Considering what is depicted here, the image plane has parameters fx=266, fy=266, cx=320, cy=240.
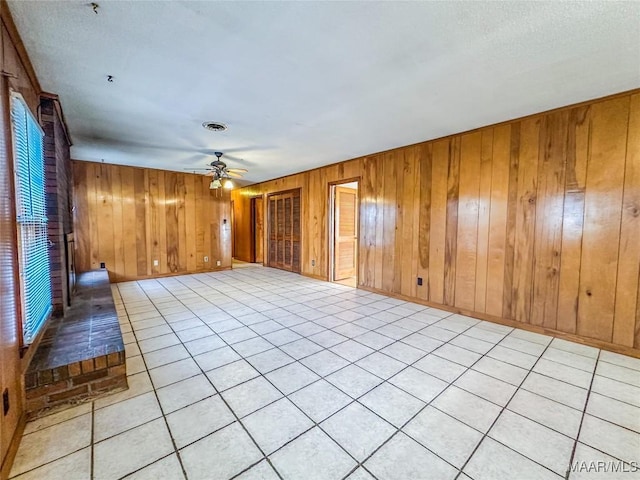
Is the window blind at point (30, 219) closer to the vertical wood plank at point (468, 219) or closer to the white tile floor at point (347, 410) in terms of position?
the white tile floor at point (347, 410)

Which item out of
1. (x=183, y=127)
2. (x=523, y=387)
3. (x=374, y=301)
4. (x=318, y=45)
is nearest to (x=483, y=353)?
(x=523, y=387)

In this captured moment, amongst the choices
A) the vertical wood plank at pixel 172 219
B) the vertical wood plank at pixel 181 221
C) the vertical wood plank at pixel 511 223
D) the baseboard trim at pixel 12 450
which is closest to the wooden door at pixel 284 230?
the vertical wood plank at pixel 181 221

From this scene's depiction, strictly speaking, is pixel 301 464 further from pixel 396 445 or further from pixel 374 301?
pixel 374 301

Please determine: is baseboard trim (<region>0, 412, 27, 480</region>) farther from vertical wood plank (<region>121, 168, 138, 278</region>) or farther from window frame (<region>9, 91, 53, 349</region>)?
vertical wood plank (<region>121, 168, 138, 278</region>)

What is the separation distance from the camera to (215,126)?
10.8ft

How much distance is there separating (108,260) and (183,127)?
3.68 metres

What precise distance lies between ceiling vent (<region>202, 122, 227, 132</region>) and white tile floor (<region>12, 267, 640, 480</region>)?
2.41m

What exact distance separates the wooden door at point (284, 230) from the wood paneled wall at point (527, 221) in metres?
2.38

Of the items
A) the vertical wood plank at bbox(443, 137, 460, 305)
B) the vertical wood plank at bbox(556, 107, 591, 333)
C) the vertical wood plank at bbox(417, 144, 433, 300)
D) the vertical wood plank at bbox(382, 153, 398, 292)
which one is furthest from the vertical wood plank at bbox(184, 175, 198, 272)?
the vertical wood plank at bbox(556, 107, 591, 333)

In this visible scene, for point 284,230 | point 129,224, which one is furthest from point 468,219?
point 129,224

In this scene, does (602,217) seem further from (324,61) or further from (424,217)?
(324,61)

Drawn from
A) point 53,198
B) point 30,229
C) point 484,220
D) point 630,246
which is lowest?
point 630,246

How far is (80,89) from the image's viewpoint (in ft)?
7.96

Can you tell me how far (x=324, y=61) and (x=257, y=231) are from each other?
664cm
